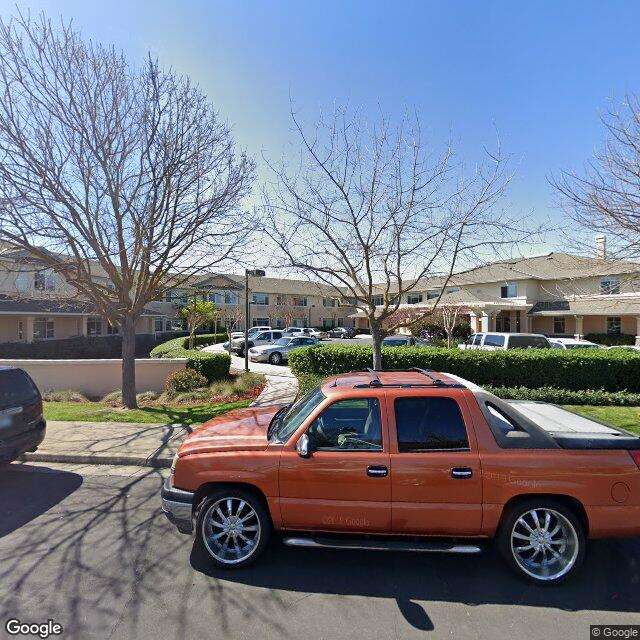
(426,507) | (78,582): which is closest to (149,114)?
(78,582)

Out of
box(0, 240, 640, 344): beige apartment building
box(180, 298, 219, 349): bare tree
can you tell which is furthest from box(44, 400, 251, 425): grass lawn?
box(180, 298, 219, 349): bare tree

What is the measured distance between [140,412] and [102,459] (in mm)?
3464

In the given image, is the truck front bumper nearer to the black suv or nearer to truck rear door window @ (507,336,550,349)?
the black suv

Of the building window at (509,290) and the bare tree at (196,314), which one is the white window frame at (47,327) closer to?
the bare tree at (196,314)

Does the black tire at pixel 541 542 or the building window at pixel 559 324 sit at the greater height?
the building window at pixel 559 324

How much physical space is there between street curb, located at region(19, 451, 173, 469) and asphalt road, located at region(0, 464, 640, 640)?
1.88m

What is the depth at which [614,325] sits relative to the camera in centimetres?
3098

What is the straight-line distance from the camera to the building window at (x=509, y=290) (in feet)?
116

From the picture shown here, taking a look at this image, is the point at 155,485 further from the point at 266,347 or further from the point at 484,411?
the point at 266,347

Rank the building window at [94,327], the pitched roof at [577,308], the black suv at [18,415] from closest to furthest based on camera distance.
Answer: the black suv at [18,415] < the pitched roof at [577,308] < the building window at [94,327]

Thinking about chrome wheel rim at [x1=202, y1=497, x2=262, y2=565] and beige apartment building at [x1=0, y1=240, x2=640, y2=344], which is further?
beige apartment building at [x1=0, y1=240, x2=640, y2=344]

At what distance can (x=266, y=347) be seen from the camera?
22.7m

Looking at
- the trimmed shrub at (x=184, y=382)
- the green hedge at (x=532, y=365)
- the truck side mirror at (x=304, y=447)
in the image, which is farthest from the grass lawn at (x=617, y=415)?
the trimmed shrub at (x=184, y=382)

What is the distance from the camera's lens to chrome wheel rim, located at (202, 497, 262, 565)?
137 inches
